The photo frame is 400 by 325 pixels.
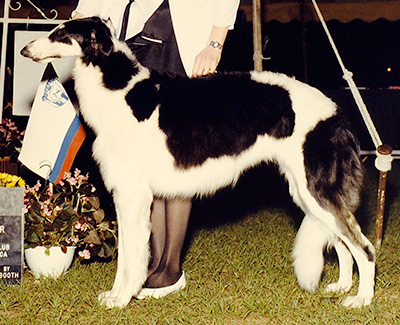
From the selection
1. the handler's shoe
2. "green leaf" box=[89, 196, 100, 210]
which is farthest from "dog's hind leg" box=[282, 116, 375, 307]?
"green leaf" box=[89, 196, 100, 210]

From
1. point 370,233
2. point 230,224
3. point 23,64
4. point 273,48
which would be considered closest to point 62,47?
point 23,64

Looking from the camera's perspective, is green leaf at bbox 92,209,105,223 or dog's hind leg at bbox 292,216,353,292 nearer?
dog's hind leg at bbox 292,216,353,292

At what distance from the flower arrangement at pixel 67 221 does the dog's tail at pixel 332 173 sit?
4.88 ft

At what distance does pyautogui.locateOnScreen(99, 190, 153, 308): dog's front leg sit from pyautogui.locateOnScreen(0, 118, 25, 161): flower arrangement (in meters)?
2.10

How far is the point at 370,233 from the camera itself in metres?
5.16

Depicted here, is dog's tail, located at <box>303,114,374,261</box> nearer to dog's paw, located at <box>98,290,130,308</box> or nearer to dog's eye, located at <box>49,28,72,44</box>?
dog's paw, located at <box>98,290,130,308</box>

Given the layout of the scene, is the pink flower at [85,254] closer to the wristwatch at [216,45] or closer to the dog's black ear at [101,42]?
the dog's black ear at [101,42]

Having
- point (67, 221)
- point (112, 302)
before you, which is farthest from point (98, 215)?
point (112, 302)

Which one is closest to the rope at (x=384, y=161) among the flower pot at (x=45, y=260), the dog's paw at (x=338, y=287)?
the dog's paw at (x=338, y=287)

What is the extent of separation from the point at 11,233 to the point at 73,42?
126cm

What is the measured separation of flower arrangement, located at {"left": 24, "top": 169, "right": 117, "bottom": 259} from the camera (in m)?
3.84

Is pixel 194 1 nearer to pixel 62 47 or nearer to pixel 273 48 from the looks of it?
pixel 62 47

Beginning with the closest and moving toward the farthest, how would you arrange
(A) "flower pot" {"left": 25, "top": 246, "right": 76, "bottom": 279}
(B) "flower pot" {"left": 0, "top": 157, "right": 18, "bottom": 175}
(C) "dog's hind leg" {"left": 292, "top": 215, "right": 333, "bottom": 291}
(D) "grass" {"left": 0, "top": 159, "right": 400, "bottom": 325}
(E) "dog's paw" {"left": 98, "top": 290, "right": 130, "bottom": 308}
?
(D) "grass" {"left": 0, "top": 159, "right": 400, "bottom": 325}
(E) "dog's paw" {"left": 98, "top": 290, "right": 130, "bottom": 308}
(C) "dog's hind leg" {"left": 292, "top": 215, "right": 333, "bottom": 291}
(A) "flower pot" {"left": 25, "top": 246, "right": 76, "bottom": 279}
(B) "flower pot" {"left": 0, "top": 157, "right": 18, "bottom": 175}

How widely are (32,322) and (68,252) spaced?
882 millimetres
